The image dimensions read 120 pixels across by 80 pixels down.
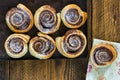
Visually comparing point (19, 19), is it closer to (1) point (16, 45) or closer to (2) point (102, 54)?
(1) point (16, 45)

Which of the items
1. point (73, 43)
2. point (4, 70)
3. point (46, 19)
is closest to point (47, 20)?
point (46, 19)

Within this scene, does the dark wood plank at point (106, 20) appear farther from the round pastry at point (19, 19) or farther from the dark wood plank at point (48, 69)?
the round pastry at point (19, 19)

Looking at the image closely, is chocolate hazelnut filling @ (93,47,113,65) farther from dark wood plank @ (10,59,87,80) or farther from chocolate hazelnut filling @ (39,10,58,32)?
chocolate hazelnut filling @ (39,10,58,32)

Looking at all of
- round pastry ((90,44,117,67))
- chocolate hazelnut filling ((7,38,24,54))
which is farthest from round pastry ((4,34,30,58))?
round pastry ((90,44,117,67))

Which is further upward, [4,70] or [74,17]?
[74,17]

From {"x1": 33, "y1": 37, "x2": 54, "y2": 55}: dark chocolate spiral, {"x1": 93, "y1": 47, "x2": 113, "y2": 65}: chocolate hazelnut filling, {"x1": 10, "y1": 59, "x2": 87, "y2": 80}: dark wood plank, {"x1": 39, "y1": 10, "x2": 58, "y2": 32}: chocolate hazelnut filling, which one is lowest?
{"x1": 10, "y1": 59, "x2": 87, "y2": 80}: dark wood plank

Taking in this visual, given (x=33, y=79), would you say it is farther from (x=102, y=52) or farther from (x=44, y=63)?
(x=102, y=52)
